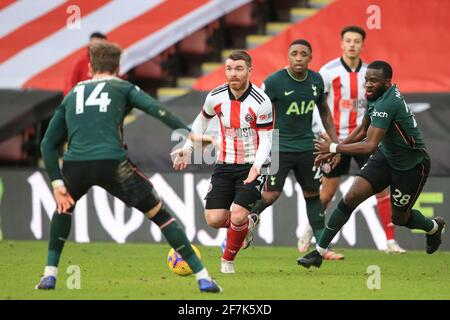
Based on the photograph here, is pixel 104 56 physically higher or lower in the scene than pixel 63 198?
higher

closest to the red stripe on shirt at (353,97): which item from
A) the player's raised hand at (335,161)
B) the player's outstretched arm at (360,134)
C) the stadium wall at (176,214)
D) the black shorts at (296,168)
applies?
the player's raised hand at (335,161)

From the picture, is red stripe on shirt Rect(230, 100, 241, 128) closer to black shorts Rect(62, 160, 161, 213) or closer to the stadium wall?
black shorts Rect(62, 160, 161, 213)

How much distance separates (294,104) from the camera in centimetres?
1171

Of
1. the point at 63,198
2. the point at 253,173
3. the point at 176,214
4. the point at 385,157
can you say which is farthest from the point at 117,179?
the point at 176,214

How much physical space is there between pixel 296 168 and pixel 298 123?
1.56 ft

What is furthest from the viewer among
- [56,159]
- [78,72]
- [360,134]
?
[78,72]

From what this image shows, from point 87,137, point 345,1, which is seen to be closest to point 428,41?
point 345,1

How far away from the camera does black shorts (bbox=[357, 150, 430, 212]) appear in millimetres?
10609

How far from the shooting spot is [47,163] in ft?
28.4

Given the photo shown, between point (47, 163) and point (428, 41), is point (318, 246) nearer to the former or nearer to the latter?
point (47, 163)

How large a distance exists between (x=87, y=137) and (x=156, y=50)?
8.11 m

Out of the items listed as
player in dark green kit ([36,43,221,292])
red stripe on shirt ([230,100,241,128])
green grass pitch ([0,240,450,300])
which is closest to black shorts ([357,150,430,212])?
green grass pitch ([0,240,450,300])

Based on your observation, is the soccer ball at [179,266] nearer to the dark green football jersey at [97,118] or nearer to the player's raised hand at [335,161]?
the dark green football jersey at [97,118]

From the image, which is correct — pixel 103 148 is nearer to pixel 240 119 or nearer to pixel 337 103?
pixel 240 119
